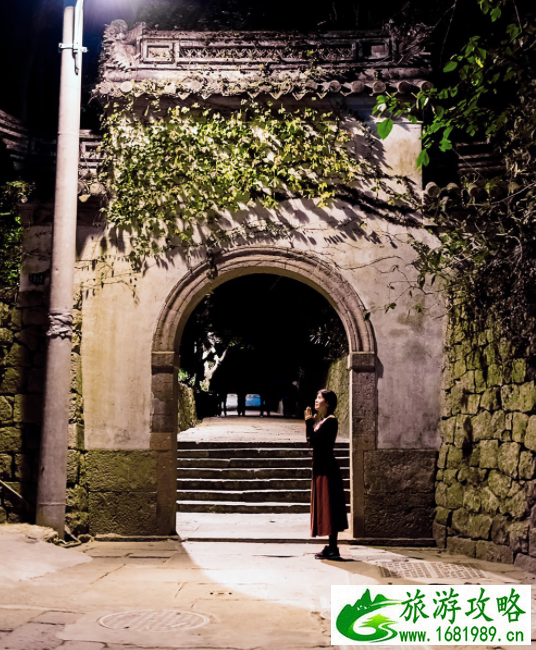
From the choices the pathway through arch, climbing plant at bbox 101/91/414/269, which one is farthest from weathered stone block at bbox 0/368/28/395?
the pathway through arch

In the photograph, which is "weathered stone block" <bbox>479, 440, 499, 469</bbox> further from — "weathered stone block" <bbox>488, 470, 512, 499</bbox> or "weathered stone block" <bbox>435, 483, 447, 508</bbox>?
"weathered stone block" <bbox>435, 483, 447, 508</bbox>

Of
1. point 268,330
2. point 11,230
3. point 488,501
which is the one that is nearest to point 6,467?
point 11,230

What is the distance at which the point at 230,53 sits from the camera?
791 cm

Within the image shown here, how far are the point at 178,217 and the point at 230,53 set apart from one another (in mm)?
1975

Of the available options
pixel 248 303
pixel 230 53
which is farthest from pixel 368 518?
pixel 248 303

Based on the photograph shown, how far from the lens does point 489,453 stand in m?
6.62

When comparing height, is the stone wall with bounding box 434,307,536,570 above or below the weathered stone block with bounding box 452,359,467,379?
below

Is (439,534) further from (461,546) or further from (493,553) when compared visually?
(493,553)

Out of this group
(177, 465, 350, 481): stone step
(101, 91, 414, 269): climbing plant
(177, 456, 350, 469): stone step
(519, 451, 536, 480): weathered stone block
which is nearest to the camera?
(519, 451, 536, 480): weathered stone block

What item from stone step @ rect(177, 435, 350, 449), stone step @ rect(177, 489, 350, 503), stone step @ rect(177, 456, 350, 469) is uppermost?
stone step @ rect(177, 435, 350, 449)

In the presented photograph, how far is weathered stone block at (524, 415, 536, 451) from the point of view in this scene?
5805 millimetres

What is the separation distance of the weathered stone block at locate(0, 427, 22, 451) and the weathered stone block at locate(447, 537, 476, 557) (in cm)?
456

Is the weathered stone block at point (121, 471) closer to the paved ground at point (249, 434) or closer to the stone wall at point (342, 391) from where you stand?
the paved ground at point (249, 434)

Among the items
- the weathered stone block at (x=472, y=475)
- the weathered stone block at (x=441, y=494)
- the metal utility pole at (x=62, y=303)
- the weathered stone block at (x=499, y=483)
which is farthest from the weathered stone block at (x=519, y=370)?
the metal utility pole at (x=62, y=303)
